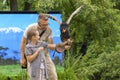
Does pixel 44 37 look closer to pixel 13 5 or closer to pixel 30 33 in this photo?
pixel 30 33

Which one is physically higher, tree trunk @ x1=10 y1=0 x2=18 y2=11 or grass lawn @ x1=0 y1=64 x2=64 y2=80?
tree trunk @ x1=10 y1=0 x2=18 y2=11

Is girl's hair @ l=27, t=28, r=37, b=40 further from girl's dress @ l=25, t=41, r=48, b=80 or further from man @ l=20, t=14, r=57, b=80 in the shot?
man @ l=20, t=14, r=57, b=80

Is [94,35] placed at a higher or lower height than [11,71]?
higher

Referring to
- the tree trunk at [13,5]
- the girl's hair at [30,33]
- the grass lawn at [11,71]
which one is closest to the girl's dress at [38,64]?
the girl's hair at [30,33]

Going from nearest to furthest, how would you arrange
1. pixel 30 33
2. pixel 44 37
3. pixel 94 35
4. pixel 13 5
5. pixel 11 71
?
1. pixel 30 33
2. pixel 44 37
3. pixel 11 71
4. pixel 94 35
5. pixel 13 5

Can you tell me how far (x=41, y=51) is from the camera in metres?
6.16

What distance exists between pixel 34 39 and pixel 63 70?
4.72 metres

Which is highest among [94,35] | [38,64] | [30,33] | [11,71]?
[30,33]

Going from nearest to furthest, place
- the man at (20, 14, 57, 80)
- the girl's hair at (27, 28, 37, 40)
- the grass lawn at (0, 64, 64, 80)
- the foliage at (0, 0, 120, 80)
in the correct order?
the girl's hair at (27, 28, 37, 40)
the man at (20, 14, 57, 80)
the grass lawn at (0, 64, 64, 80)
the foliage at (0, 0, 120, 80)

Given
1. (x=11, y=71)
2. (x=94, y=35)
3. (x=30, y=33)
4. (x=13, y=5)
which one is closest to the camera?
(x=30, y=33)

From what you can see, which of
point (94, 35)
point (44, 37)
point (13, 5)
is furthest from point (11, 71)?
point (13, 5)

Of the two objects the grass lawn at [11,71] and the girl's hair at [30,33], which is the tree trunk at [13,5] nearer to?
the grass lawn at [11,71]

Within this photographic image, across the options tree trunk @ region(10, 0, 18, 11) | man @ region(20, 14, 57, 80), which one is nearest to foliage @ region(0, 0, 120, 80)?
tree trunk @ region(10, 0, 18, 11)

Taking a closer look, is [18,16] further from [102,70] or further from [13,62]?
[102,70]
